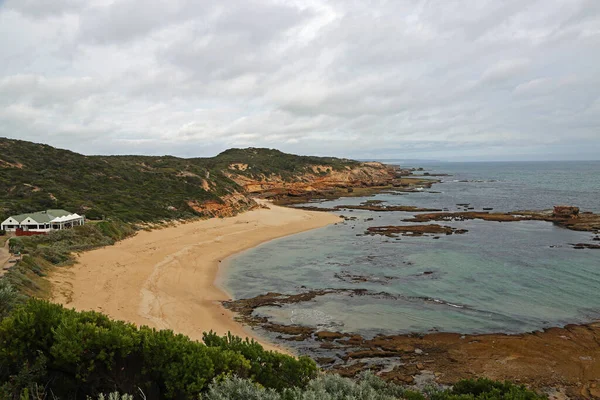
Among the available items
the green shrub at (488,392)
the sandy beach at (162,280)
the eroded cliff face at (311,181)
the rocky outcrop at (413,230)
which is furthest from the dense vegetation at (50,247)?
the eroded cliff face at (311,181)

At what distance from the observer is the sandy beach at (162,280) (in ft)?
58.3

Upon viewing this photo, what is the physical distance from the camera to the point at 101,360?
8273 mm

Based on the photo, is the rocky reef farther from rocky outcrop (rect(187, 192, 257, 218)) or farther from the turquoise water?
rocky outcrop (rect(187, 192, 257, 218))

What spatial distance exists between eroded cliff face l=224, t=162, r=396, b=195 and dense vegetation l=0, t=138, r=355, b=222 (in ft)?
59.4

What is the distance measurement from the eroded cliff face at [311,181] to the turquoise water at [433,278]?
45126 millimetres

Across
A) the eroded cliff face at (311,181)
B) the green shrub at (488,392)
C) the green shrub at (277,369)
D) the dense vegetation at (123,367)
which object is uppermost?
the eroded cliff face at (311,181)

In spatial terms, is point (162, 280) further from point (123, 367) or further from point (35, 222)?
point (123, 367)

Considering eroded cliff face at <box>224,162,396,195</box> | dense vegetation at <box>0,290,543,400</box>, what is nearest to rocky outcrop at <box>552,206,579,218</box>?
eroded cliff face at <box>224,162,396,195</box>

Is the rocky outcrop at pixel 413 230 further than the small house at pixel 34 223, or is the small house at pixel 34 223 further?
the rocky outcrop at pixel 413 230

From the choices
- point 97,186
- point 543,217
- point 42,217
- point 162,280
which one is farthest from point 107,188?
point 543,217

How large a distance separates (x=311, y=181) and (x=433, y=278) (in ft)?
251

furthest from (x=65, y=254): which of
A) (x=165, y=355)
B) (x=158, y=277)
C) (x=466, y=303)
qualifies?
(x=466, y=303)

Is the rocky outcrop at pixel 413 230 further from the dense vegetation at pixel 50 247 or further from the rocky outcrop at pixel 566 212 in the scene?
the dense vegetation at pixel 50 247

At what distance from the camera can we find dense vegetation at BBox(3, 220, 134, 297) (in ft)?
58.6
